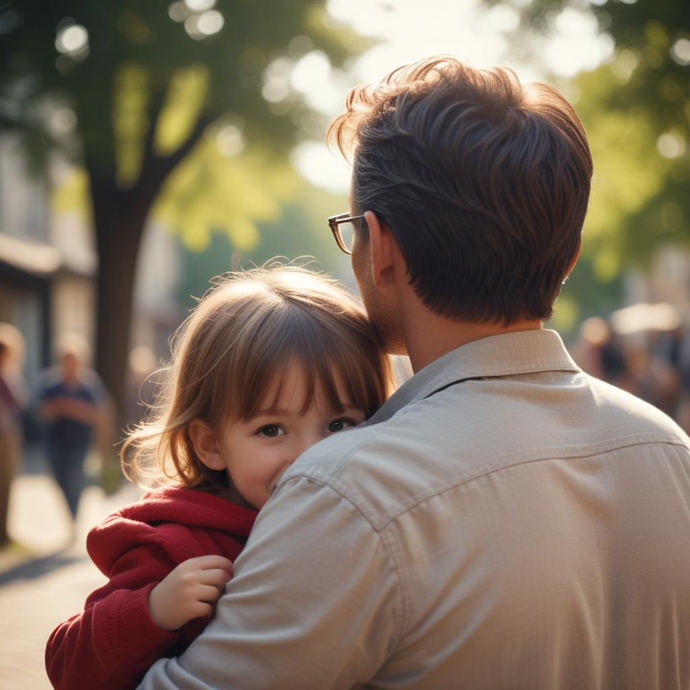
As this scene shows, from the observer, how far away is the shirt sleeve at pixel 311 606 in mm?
1531

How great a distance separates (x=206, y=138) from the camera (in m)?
14.5

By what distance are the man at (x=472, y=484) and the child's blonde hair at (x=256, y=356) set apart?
386 millimetres

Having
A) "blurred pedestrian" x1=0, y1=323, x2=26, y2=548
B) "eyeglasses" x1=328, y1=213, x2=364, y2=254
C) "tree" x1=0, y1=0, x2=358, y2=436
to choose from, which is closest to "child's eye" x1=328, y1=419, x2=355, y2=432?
"eyeglasses" x1=328, y1=213, x2=364, y2=254

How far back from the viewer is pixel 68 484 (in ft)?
34.1

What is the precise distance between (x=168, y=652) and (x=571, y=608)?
846 millimetres

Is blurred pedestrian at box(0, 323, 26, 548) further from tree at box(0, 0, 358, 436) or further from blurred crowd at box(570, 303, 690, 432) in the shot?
blurred crowd at box(570, 303, 690, 432)

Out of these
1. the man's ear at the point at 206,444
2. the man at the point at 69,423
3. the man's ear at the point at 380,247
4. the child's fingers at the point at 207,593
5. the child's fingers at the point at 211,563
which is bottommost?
the man at the point at 69,423

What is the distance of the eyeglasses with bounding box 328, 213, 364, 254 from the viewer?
2.06 m

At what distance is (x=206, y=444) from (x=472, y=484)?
984 millimetres

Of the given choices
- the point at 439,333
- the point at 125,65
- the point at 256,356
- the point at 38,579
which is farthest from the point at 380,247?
the point at 125,65

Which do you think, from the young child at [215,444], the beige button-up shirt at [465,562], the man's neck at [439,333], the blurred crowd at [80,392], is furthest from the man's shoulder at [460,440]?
the blurred crowd at [80,392]

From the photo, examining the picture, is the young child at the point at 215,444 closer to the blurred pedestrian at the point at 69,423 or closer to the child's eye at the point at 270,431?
the child's eye at the point at 270,431

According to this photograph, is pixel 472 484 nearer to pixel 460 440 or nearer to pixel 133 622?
pixel 460 440

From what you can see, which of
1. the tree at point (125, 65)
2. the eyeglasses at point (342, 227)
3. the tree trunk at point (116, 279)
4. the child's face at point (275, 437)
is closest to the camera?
the eyeglasses at point (342, 227)
